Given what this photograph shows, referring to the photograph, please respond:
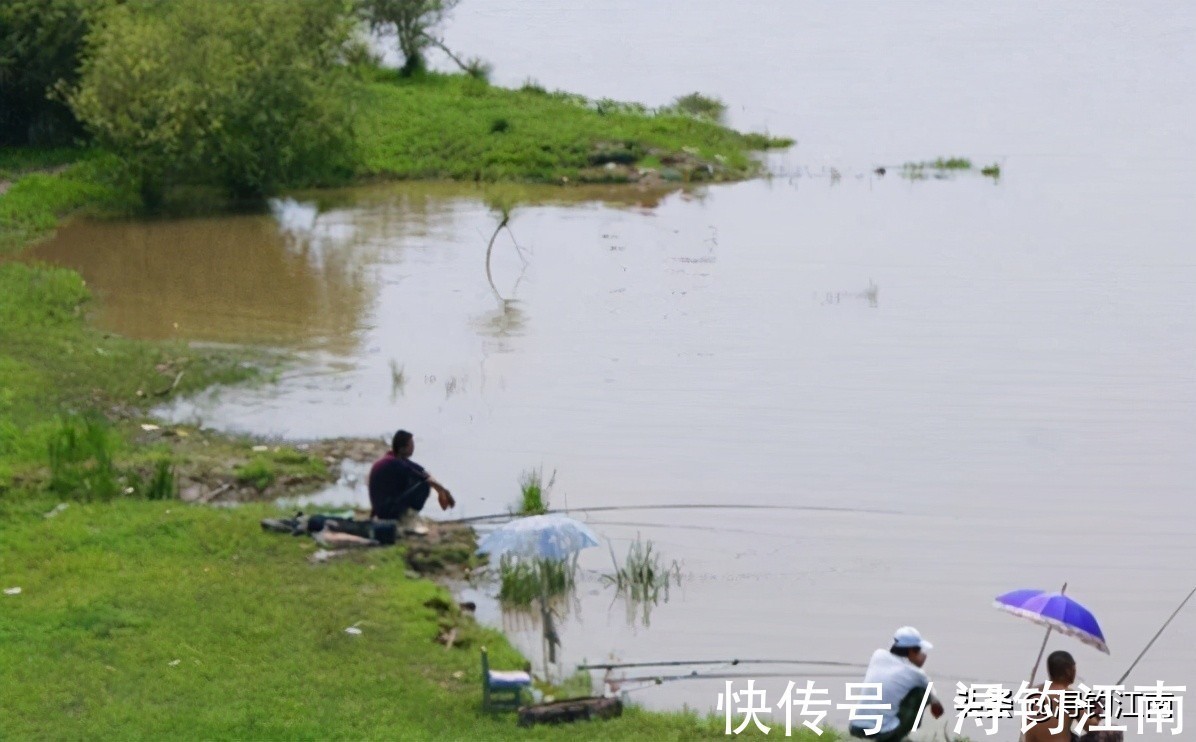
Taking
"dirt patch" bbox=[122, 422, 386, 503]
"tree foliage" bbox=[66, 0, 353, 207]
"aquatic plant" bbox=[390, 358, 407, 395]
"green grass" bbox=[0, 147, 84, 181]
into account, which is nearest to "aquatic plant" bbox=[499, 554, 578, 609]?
"dirt patch" bbox=[122, 422, 386, 503]

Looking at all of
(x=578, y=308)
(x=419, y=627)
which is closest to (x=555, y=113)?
(x=578, y=308)

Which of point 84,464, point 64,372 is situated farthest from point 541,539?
point 64,372

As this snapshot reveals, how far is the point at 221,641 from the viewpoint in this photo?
10430 millimetres

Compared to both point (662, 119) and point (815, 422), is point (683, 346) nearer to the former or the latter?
point (815, 422)

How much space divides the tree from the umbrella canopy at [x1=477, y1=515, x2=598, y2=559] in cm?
3047

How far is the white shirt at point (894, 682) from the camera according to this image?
331 inches

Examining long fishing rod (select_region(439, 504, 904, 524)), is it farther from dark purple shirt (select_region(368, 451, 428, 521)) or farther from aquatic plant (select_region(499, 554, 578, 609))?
aquatic plant (select_region(499, 554, 578, 609))

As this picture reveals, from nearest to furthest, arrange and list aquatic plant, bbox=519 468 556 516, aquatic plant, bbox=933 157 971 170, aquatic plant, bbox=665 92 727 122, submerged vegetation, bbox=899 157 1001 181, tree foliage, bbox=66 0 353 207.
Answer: aquatic plant, bbox=519 468 556 516, tree foliage, bbox=66 0 353 207, submerged vegetation, bbox=899 157 1001 181, aquatic plant, bbox=933 157 971 170, aquatic plant, bbox=665 92 727 122

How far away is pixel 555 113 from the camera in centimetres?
3688

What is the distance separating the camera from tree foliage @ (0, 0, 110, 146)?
102 ft

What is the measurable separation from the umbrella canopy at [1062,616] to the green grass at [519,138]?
83.2 feet

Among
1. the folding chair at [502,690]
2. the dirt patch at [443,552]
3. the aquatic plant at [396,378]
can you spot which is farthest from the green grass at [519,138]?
the folding chair at [502,690]

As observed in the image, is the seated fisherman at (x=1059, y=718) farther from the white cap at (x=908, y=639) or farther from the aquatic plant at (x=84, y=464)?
the aquatic plant at (x=84, y=464)

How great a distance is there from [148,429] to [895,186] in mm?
21350
